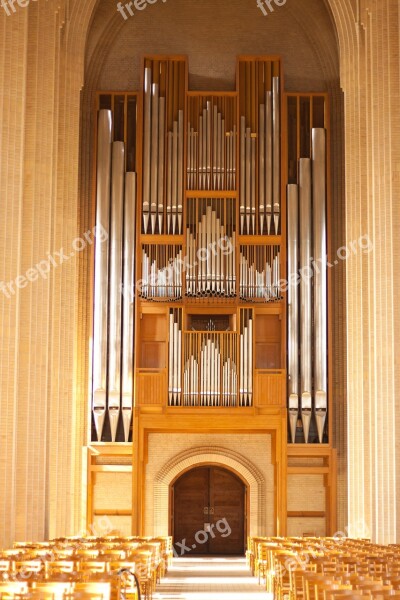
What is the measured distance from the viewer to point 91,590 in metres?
10.8

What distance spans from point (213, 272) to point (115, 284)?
2735 millimetres

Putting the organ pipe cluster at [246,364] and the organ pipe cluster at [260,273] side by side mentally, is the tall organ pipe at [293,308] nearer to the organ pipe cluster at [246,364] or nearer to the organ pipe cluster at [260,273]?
the organ pipe cluster at [260,273]

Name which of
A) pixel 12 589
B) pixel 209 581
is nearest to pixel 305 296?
pixel 209 581

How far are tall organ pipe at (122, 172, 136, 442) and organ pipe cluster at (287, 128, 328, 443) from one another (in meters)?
4.32

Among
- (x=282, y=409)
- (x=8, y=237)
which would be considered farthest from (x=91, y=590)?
(x=282, y=409)

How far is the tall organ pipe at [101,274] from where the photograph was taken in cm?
2891

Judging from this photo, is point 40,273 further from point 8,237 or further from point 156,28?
point 156,28

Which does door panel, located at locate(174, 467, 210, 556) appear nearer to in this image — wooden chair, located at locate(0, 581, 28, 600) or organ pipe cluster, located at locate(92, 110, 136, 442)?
organ pipe cluster, located at locate(92, 110, 136, 442)

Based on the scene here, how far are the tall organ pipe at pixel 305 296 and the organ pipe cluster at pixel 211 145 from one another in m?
2.00

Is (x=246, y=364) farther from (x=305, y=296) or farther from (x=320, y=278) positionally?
(x=320, y=278)

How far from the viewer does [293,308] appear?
2928 cm

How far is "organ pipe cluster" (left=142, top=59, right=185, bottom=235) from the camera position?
29.6m

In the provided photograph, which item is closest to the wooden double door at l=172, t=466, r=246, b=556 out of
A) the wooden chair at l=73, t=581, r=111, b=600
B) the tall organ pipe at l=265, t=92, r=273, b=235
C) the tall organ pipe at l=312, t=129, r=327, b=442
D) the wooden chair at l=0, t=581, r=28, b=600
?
the tall organ pipe at l=312, t=129, r=327, b=442

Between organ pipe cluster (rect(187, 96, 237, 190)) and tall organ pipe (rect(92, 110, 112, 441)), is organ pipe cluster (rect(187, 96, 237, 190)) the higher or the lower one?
the higher one
